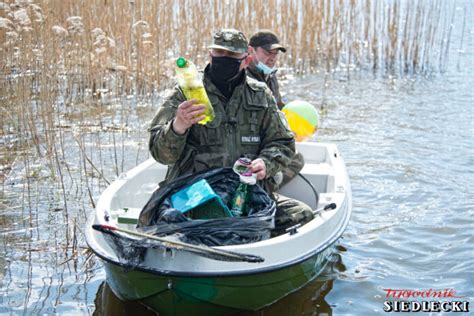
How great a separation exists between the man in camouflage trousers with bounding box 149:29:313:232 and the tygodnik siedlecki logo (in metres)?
0.87

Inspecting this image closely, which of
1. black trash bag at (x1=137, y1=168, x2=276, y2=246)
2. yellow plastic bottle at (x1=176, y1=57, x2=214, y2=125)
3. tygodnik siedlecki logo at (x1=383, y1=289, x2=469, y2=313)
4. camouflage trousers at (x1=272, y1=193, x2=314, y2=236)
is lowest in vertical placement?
tygodnik siedlecki logo at (x1=383, y1=289, x2=469, y2=313)

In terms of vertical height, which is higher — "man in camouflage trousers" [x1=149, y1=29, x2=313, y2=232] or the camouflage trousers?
"man in camouflage trousers" [x1=149, y1=29, x2=313, y2=232]

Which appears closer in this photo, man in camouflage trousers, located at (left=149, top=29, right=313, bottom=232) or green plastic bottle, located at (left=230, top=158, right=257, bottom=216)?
green plastic bottle, located at (left=230, top=158, right=257, bottom=216)

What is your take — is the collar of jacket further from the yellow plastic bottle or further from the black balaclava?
the yellow plastic bottle

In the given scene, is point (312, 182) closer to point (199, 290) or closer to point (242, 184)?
point (242, 184)

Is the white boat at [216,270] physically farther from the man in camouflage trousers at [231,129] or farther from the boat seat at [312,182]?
the boat seat at [312,182]

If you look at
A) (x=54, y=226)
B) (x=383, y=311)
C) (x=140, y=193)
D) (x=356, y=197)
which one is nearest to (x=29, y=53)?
(x=54, y=226)

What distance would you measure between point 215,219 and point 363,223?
104 inches

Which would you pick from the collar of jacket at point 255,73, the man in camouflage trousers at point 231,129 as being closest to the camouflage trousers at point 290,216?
the man in camouflage trousers at point 231,129

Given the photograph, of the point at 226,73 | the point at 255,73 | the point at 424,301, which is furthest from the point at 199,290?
the point at 255,73

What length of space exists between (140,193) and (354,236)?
190 cm

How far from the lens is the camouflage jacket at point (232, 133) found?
4281 millimetres

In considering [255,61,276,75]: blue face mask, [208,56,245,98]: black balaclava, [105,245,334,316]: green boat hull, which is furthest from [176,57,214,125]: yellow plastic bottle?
[255,61,276,75]: blue face mask

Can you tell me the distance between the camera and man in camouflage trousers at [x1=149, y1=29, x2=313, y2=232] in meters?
4.18
